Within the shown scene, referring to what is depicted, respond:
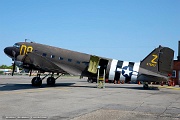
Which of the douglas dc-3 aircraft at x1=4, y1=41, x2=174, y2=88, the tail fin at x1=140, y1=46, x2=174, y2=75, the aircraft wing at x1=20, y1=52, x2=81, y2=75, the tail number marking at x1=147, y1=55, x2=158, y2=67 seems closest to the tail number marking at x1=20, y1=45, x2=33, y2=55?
the douglas dc-3 aircraft at x1=4, y1=41, x2=174, y2=88

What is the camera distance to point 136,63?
26344 millimetres

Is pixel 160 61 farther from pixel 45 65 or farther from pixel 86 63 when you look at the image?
pixel 45 65

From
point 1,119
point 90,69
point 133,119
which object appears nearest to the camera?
point 1,119

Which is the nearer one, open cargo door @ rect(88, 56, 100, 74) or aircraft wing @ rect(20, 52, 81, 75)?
aircraft wing @ rect(20, 52, 81, 75)

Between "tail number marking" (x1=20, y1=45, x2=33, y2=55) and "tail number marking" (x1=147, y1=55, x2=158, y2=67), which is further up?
"tail number marking" (x1=20, y1=45, x2=33, y2=55)

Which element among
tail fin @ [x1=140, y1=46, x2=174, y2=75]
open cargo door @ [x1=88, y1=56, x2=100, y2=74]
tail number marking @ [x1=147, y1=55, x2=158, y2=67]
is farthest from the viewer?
open cargo door @ [x1=88, y1=56, x2=100, y2=74]

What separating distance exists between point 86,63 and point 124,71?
4.41 metres

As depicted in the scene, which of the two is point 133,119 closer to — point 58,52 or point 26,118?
point 26,118

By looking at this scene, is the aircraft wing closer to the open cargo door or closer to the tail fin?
the open cargo door

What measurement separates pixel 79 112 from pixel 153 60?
17.0m

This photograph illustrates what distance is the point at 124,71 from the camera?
2573cm

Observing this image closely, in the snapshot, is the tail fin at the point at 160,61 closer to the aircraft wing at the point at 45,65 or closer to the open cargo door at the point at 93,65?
the open cargo door at the point at 93,65

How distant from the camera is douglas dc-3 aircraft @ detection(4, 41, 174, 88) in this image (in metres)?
24.6

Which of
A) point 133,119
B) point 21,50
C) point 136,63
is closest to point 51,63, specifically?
point 21,50
